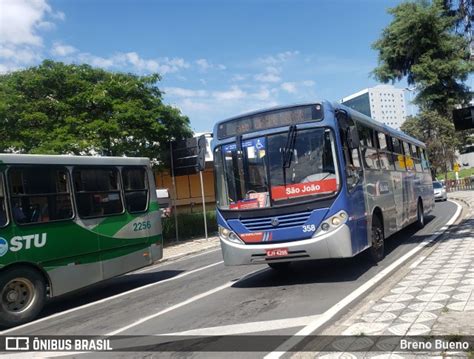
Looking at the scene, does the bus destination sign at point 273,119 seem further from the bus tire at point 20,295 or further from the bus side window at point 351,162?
the bus tire at point 20,295

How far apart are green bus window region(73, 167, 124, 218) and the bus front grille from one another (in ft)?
10.9

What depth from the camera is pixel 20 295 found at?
28.6ft

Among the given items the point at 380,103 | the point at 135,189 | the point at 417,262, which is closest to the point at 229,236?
the point at 135,189

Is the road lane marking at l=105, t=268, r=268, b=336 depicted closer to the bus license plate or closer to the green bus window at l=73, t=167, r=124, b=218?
the bus license plate

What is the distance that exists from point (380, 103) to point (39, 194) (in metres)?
35.8

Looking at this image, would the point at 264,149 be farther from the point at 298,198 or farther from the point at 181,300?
the point at 181,300

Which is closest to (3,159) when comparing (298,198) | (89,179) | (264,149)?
(89,179)

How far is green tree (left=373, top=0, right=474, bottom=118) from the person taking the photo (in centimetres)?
1182

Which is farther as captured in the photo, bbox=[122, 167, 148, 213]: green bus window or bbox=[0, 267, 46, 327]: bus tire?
bbox=[122, 167, 148, 213]: green bus window

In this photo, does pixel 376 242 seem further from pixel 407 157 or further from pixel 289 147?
pixel 407 157

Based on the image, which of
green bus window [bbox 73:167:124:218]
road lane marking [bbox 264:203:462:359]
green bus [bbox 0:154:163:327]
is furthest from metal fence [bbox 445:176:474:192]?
green bus window [bbox 73:167:124:218]

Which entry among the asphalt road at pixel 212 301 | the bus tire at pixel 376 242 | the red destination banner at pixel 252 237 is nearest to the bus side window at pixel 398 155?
the asphalt road at pixel 212 301

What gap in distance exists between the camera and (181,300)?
8906 mm

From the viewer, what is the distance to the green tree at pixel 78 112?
16.9 m
